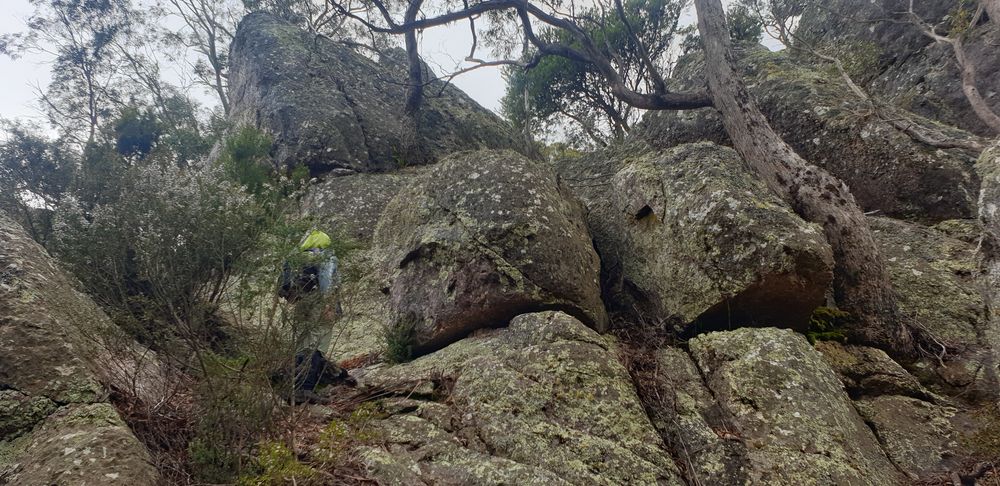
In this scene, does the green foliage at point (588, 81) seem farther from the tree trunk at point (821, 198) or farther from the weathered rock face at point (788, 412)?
the weathered rock face at point (788, 412)

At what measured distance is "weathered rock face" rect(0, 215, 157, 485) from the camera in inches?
110

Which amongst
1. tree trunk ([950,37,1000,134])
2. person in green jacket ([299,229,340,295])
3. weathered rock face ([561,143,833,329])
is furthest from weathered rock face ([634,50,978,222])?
person in green jacket ([299,229,340,295])

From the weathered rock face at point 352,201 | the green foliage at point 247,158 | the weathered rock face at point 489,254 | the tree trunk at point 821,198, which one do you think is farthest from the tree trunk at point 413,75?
the tree trunk at point 821,198

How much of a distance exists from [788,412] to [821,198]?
309cm

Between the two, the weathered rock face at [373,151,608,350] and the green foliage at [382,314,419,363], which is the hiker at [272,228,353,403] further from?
the weathered rock face at [373,151,608,350]

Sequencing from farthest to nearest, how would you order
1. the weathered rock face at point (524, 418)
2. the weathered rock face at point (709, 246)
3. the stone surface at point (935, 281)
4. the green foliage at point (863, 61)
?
the green foliage at point (863, 61)
the stone surface at point (935, 281)
the weathered rock face at point (709, 246)
the weathered rock face at point (524, 418)

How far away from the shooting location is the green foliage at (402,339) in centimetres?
562

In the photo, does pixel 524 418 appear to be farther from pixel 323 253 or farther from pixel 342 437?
pixel 323 253

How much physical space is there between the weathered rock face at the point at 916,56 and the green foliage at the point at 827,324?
5.11 metres

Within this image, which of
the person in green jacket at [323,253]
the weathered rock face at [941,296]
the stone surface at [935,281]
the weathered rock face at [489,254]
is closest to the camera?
the weathered rock face at [941,296]

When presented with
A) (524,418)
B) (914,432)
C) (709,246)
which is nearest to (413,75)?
(709,246)

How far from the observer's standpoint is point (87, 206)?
17.2 feet

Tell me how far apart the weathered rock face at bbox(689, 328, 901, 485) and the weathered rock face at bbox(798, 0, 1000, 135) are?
6.57m

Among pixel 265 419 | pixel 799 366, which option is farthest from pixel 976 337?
pixel 265 419
